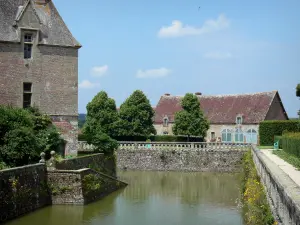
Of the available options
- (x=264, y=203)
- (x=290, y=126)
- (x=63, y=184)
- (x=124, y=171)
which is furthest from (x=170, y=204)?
(x=290, y=126)

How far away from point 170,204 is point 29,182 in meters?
7.15

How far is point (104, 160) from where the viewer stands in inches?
1083

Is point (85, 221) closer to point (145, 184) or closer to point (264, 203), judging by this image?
point (264, 203)

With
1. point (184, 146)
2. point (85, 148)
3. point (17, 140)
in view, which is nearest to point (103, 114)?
point (184, 146)

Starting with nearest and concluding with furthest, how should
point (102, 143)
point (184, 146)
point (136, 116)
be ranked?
1. point (102, 143)
2. point (184, 146)
3. point (136, 116)

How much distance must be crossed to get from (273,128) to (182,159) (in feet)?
31.5

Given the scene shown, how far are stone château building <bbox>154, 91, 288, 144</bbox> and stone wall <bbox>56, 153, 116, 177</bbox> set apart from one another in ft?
81.5

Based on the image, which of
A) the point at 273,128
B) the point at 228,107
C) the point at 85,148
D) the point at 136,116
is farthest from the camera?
the point at 228,107

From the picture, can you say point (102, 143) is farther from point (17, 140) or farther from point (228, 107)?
point (228, 107)

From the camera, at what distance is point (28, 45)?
24.8m

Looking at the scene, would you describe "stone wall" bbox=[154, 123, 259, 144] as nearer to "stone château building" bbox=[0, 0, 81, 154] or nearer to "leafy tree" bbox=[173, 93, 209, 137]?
"leafy tree" bbox=[173, 93, 209, 137]

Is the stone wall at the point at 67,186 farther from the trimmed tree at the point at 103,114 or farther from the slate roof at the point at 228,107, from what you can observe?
the slate roof at the point at 228,107

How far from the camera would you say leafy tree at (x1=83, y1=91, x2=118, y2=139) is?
48.8 m

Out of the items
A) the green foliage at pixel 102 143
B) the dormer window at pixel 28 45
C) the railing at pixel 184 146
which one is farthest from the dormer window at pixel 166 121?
the dormer window at pixel 28 45
